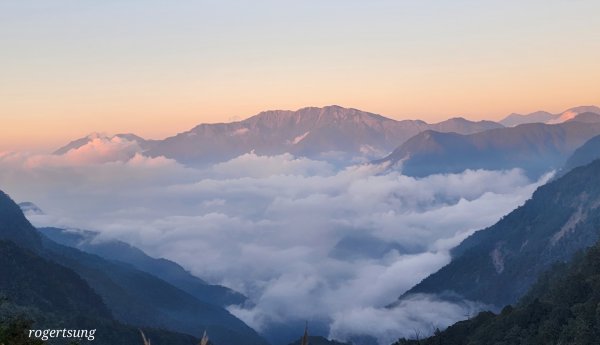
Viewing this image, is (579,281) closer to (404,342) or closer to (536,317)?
(536,317)

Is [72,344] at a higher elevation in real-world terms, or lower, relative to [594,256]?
lower

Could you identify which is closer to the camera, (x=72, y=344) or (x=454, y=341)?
(x=72, y=344)

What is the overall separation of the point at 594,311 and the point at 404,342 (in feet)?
184

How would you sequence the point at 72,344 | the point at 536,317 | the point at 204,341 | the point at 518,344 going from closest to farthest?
the point at 204,341 < the point at 72,344 < the point at 518,344 < the point at 536,317

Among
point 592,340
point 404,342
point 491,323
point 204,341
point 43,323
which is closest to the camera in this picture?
point 204,341

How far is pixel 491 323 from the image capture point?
556ft

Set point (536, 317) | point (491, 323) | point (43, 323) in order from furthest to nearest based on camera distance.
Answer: point (43, 323) → point (491, 323) → point (536, 317)

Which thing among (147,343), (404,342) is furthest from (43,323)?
(147,343)

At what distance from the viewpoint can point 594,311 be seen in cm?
13850

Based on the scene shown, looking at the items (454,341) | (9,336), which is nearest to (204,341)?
(9,336)

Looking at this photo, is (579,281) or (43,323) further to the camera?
(43,323)

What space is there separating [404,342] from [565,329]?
53.8 metres

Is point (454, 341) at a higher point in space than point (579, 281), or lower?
lower

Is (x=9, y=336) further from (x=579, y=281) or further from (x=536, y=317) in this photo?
(x=579, y=281)
